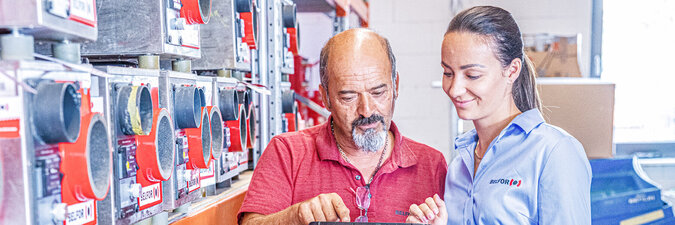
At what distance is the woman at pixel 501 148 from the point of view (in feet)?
3.98

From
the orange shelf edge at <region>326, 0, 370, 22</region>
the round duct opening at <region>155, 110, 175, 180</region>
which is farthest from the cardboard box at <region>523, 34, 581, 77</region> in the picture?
the round duct opening at <region>155, 110, 175, 180</region>

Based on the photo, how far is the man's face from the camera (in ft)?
5.10

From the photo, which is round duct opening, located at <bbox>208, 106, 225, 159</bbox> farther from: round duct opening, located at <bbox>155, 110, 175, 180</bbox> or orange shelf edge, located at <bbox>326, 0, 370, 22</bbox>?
orange shelf edge, located at <bbox>326, 0, 370, 22</bbox>

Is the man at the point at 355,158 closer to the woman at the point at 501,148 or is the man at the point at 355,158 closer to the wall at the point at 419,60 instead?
the woman at the point at 501,148

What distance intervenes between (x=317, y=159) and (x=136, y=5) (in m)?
0.65

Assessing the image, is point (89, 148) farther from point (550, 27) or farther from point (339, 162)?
point (550, 27)

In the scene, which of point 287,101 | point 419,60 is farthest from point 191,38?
point 419,60

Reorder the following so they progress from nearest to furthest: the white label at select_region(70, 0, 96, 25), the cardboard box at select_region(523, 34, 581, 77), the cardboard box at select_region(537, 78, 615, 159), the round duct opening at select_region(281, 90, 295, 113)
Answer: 1. the white label at select_region(70, 0, 96, 25)
2. the cardboard box at select_region(537, 78, 615, 159)
3. the round duct opening at select_region(281, 90, 295, 113)
4. the cardboard box at select_region(523, 34, 581, 77)

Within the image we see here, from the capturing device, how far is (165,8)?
55.4 inches

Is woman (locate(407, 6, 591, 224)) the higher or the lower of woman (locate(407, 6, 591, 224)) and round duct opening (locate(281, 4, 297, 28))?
the lower

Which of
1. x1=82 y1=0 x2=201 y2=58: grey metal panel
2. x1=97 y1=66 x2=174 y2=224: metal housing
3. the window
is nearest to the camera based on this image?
x1=97 y1=66 x2=174 y2=224: metal housing

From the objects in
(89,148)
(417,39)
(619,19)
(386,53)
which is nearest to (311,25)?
(417,39)

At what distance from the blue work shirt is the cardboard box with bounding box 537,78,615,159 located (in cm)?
104

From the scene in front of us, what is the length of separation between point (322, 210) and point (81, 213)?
524 mm
